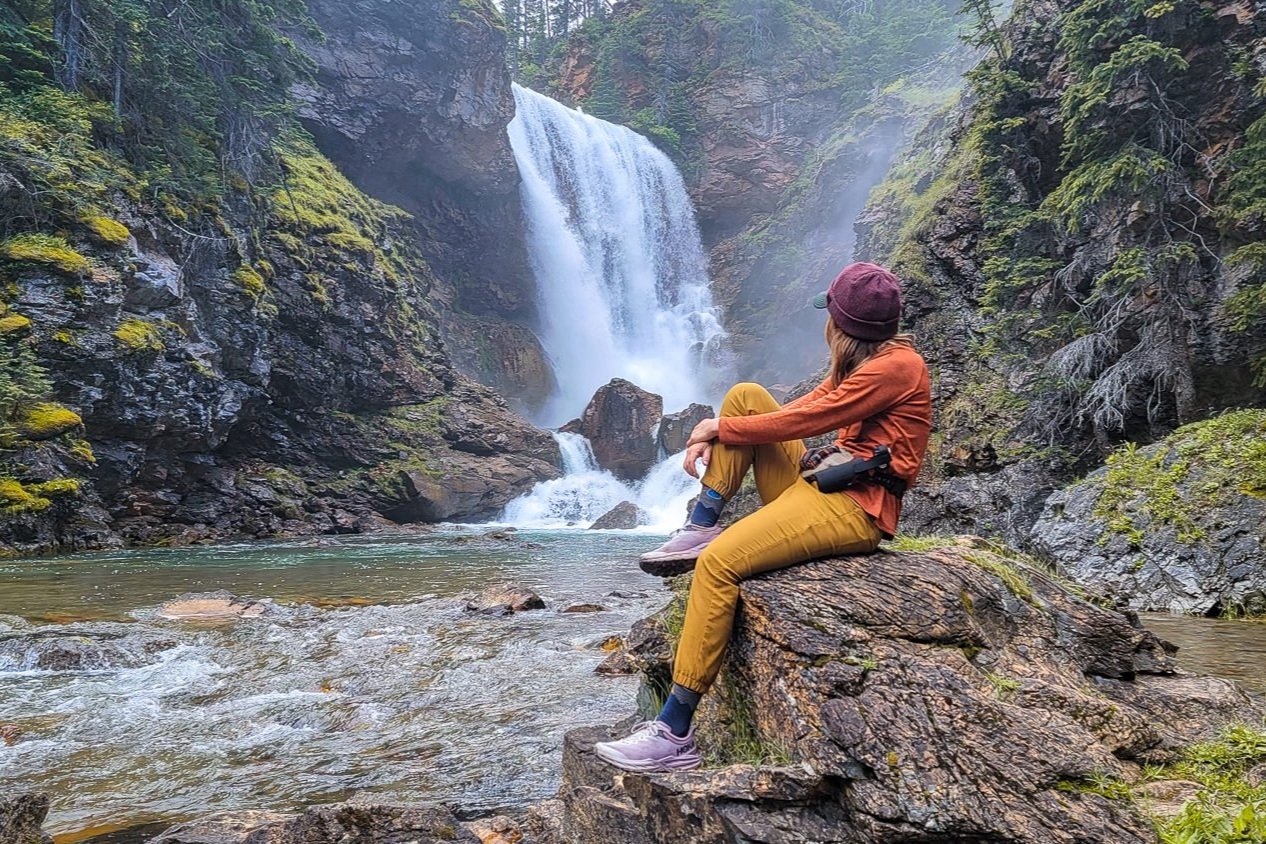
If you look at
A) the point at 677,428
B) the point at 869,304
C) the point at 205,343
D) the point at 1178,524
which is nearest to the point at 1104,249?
the point at 1178,524

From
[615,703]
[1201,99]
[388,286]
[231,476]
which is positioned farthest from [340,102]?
[615,703]

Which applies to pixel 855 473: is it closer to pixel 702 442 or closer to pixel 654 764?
pixel 702 442

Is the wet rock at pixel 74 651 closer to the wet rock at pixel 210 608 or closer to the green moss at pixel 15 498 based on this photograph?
the wet rock at pixel 210 608

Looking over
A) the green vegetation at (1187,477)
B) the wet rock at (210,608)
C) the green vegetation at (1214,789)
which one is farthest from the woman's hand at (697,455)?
the wet rock at (210,608)

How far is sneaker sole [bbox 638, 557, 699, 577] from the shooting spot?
10.9 ft

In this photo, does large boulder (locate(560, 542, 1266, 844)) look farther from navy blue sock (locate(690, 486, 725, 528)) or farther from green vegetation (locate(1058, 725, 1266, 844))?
navy blue sock (locate(690, 486, 725, 528))

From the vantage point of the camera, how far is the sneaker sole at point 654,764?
285 centimetres

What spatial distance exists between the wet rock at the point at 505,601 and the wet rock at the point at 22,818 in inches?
270

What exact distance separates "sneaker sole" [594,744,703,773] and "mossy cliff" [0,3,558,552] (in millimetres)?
17642

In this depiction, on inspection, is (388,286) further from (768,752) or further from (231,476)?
(768,752)

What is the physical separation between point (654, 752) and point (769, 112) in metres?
56.2

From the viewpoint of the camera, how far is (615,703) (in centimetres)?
623

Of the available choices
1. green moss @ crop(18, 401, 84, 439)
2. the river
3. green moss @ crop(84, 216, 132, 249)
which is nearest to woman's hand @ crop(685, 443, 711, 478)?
the river

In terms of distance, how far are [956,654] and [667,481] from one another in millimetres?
28733
